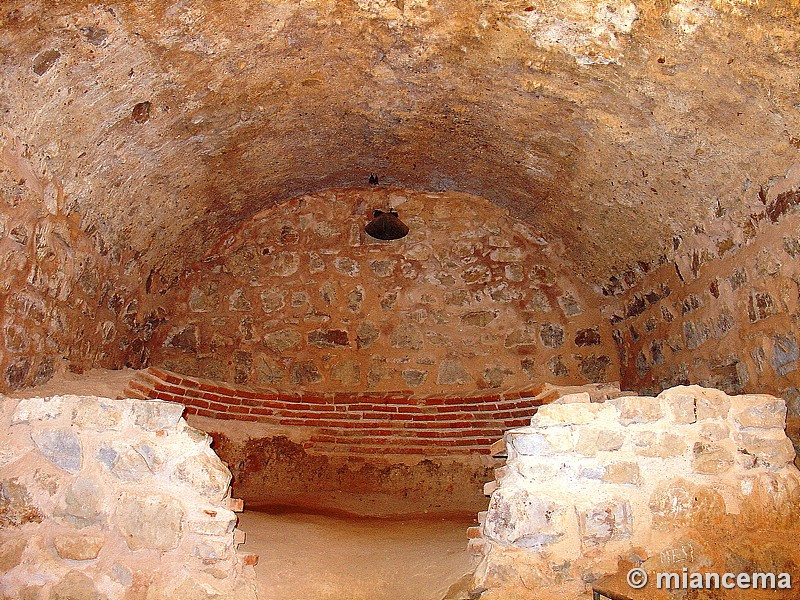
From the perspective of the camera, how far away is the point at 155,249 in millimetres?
4805

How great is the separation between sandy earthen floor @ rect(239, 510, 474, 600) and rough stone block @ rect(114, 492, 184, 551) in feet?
1.43

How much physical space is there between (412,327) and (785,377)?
2.91 meters

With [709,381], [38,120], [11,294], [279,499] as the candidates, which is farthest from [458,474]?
[38,120]

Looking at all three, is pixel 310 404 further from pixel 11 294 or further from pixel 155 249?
pixel 11 294

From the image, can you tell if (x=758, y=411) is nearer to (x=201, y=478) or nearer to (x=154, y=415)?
(x=201, y=478)

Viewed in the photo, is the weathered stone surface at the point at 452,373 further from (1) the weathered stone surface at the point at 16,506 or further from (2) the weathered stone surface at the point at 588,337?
(1) the weathered stone surface at the point at 16,506

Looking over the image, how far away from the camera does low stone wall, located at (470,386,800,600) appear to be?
2.51 meters

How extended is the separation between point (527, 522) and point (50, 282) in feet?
9.10

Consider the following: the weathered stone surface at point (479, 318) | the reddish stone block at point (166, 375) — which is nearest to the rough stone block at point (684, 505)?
the weathered stone surface at point (479, 318)

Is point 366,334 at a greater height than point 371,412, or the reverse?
point 366,334

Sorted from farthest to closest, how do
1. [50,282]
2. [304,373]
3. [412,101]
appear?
[304,373]
[412,101]
[50,282]

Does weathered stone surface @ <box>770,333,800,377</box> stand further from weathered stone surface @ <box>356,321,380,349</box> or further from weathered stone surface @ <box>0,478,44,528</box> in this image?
weathered stone surface @ <box>0,478,44,528</box>

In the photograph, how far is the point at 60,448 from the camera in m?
2.48

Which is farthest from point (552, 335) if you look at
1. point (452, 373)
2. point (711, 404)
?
point (711, 404)
